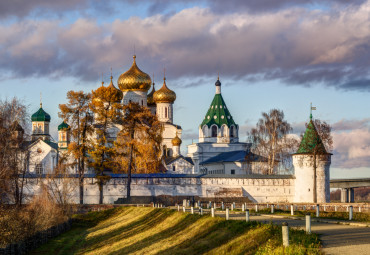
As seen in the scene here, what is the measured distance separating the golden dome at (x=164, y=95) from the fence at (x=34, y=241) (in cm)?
4766

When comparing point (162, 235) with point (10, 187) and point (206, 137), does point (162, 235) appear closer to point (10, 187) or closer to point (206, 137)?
point (10, 187)

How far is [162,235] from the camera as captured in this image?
24641 millimetres

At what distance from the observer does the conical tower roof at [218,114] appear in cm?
9906

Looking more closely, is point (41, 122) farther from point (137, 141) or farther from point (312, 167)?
point (312, 167)

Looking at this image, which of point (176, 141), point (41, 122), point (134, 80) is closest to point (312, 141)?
point (176, 141)

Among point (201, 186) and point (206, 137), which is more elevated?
point (206, 137)

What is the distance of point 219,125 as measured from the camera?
9862 cm

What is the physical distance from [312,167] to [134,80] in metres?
31.9

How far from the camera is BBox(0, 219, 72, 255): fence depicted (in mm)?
22322

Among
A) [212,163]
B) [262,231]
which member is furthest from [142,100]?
[262,231]

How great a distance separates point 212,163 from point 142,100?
1418 centimetres

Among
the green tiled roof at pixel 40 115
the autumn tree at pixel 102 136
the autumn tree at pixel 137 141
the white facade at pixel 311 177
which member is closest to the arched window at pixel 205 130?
the green tiled roof at pixel 40 115

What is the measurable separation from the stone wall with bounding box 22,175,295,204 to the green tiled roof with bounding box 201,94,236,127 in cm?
4172

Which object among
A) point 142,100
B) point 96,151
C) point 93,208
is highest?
point 142,100
